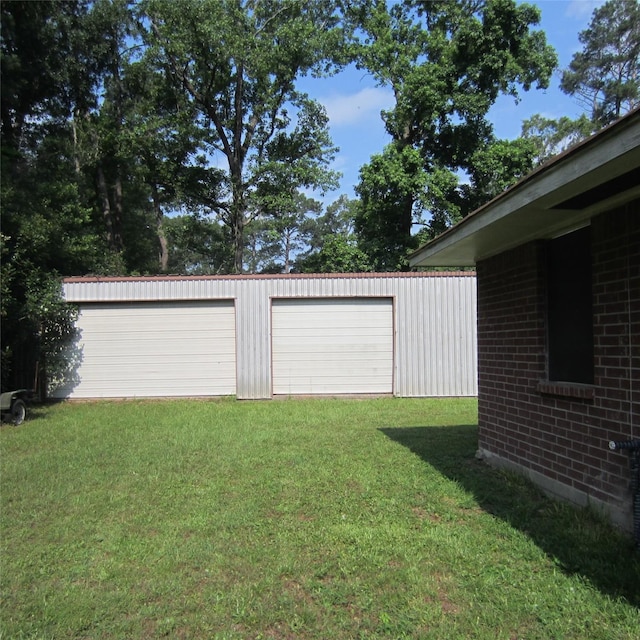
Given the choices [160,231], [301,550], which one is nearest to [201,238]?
[160,231]

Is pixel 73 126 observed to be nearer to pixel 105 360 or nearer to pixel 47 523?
pixel 105 360

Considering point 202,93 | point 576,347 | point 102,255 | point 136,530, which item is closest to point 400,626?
point 136,530

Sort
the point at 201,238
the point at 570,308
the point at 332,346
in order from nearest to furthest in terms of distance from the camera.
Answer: the point at 570,308 → the point at 332,346 → the point at 201,238

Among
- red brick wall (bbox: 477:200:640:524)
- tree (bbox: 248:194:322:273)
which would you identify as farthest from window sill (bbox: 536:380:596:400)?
tree (bbox: 248:194:322:273)

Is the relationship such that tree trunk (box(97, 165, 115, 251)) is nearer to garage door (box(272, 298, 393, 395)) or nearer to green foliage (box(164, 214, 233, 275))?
green foliage (box(164, 214, 233, 275))

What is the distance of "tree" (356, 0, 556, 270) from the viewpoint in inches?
815

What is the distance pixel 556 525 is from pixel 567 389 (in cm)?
105

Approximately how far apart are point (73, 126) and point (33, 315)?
12.8 metres

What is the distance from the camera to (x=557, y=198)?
341 cm

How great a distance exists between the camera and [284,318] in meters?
12.1

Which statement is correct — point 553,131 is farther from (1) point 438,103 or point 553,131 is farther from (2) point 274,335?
(2) point 274,335

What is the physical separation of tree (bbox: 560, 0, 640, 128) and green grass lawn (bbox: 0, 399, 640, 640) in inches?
1192

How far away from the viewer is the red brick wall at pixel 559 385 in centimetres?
357

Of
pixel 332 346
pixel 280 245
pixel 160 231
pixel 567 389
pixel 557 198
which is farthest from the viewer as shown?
pixel 280 245
